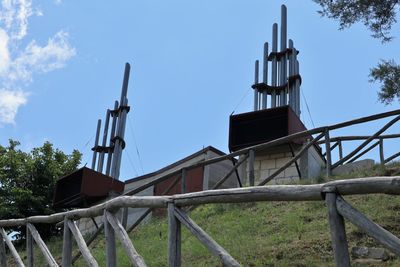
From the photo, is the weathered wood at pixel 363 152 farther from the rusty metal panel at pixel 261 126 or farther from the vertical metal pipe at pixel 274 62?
the vertical metal pipe at pixel 274 62

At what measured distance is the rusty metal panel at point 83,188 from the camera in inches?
587

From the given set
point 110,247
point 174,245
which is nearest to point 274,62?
point 110,247

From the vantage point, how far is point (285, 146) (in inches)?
498

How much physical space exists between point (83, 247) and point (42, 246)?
1102 mm

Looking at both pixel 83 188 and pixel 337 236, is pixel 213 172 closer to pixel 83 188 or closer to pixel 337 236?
pixel 83 188

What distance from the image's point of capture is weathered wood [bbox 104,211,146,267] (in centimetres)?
496

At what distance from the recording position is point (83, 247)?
5895 mm

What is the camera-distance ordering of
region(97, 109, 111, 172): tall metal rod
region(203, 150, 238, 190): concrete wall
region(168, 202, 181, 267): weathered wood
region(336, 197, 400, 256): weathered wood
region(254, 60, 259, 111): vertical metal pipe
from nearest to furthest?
1. region(336, 197, 400, 256): weathered wood
2. region(168, 202, 181, 267): weathered wood
3. region(203, 150, 238, 190): concrete wall
4. region(254, 60, 259, 111): vertical metal pipe
5. region(97, 109, 111, 172): tall metal rod

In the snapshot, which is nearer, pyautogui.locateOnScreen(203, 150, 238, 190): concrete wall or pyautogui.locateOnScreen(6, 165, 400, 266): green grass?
pyautogui.locateOnScreen(6, 165, 400, 266): green grass

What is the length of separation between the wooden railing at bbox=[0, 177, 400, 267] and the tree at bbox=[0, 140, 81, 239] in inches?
440

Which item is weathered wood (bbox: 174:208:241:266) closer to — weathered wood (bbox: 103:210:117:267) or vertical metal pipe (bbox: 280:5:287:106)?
weathered wood (bbox: 103:210:117:267)

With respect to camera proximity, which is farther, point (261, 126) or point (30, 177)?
point (30, 177)

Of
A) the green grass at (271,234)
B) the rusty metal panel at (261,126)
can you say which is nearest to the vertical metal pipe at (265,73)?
the rusty metal panel at (261,126)

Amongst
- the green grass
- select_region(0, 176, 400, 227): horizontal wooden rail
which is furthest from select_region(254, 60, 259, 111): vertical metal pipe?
select_region(0, 176, 400, 227): horizontal wooden rail
